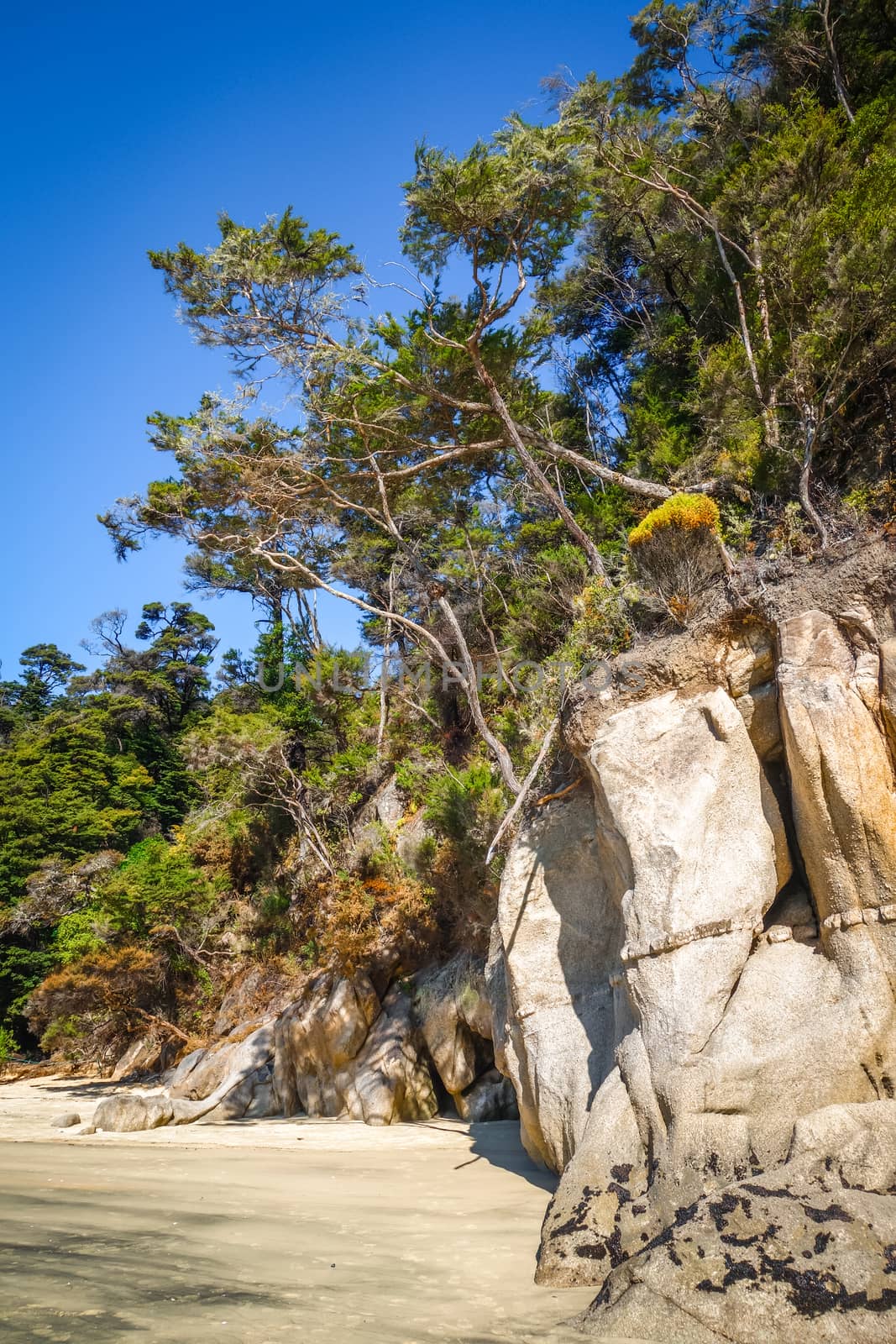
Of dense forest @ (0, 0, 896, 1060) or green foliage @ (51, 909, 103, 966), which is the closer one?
dense forest @ (0, 0, 896, 1060)

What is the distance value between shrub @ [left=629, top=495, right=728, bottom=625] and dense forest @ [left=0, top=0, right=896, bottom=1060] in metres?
0.04

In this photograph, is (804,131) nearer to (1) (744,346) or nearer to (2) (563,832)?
(1) (744,346)

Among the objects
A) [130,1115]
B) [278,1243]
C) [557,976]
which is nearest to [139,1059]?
[130,1115]

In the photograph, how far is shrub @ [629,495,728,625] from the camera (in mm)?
8734

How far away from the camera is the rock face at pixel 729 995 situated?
4633 mm

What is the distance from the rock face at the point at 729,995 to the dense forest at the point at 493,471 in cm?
142

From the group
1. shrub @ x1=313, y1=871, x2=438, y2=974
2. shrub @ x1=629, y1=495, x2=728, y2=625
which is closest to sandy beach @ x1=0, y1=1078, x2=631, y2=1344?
shrub @ x1=313, y1=871, x2=438, y2=974

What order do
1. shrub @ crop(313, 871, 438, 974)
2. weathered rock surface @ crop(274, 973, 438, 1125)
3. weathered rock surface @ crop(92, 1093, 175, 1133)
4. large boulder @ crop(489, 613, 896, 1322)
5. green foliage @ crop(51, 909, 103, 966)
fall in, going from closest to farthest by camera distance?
large boulder @ crop(489, 613, 896, 1322)
weathered rock surface @ crop(92, 1093, 175, 1133)
weathered rock surface @ crop(274, 973, 438, 1125)
shrub @ crop(313, 871, 438, 974)
green foliage @ crop(51, 909, 103, 966)

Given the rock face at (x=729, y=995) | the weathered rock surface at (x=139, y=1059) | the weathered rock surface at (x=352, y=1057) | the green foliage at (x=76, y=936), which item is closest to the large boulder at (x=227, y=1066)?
the weathered rock surface at (x=352, y=1057)

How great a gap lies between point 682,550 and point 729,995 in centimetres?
453

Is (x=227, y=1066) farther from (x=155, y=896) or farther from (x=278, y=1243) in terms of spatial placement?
(x=278, y=1243)

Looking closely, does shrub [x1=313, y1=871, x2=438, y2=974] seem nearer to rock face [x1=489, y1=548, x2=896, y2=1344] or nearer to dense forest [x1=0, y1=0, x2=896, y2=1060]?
dense forest [x1=0, y1=0, x2=896, y2=1060]

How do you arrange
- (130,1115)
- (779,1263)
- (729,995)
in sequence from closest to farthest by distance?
(779,1263)
(729,995)
(130,1115)

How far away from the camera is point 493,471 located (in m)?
17.7
